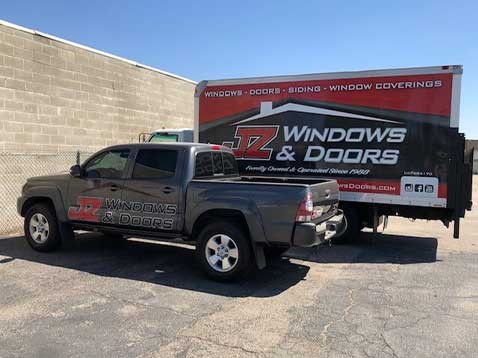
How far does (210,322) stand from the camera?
16.2 feet

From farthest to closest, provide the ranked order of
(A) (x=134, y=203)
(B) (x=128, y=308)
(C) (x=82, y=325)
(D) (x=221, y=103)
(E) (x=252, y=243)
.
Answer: (D) (x=221, y=103)
(A) (x=134, y=203)
(E) (x=252, y=243)
(B) (x=128, y=308)
(C) (x=82, y=325)

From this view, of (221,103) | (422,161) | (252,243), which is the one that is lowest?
(252,243)

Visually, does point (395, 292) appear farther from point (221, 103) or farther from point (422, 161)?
point (221, 103)

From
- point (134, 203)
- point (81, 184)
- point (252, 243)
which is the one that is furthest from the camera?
point (81, 184)

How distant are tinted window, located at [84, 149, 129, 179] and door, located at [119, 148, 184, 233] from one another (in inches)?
10.0

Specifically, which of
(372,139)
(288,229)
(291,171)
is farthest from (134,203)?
(372,139)

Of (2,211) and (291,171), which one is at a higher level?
(291,171)

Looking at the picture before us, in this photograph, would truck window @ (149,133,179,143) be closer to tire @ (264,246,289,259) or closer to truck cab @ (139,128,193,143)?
truck cab @ (139,128,193,143)

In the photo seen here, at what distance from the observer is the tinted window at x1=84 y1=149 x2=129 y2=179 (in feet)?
24.3

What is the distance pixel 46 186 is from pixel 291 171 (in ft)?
15.5

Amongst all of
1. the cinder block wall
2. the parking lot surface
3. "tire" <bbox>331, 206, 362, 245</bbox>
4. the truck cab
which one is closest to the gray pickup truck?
the parking lot surface

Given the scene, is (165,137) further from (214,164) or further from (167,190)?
(167,190)

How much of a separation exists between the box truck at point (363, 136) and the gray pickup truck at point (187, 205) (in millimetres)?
1745

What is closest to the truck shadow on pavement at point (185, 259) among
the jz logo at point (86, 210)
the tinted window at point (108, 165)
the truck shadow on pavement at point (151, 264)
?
the truck shadow on pavement at point (151, 264)
